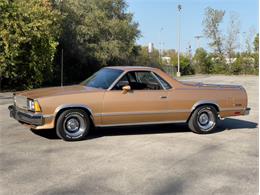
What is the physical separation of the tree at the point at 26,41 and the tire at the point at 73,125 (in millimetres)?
11019

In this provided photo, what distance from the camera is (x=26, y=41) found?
19531 millimetres

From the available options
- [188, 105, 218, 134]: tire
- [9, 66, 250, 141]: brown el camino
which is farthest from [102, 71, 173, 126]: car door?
[188, 105, 218, 134]: tire

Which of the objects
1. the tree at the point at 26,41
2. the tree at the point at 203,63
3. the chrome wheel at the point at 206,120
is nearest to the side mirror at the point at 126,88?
the chrome wheel at the point at 206,120

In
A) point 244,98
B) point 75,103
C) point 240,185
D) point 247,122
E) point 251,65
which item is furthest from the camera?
point 251,65

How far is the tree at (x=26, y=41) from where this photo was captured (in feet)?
62.3

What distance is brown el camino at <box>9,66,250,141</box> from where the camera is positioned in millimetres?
8391

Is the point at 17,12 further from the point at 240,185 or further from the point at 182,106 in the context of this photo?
the point at 240,185

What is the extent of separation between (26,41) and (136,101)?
38.9 ft

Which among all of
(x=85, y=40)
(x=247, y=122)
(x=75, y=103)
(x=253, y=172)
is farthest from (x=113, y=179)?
(x=85, y=40)

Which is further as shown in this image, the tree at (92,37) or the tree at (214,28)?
the tree at (214,28)

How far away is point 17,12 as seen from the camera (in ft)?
63.6

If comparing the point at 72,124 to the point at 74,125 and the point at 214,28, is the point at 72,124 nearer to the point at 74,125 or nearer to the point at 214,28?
the point at 74,125

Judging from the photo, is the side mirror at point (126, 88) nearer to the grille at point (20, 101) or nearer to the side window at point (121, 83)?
the side window at point (121, 83)

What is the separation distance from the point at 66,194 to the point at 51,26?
1696cm
